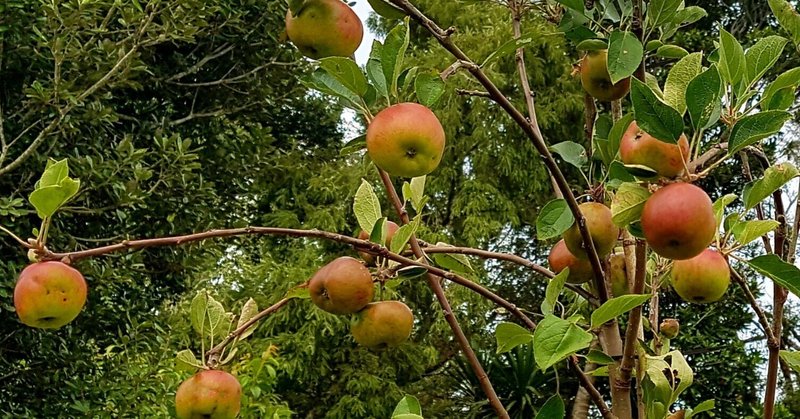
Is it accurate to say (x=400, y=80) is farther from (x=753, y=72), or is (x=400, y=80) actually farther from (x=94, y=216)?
(x=94, y=216)

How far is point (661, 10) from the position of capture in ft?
1.44

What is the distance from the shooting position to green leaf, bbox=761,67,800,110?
41 centimetres

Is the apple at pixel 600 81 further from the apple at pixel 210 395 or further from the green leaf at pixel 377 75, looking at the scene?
the apple at pixel 210 395

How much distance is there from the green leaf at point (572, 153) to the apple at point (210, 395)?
0.83 ft

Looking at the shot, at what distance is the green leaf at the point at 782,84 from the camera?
0.41m

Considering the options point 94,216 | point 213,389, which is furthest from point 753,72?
point 94,216

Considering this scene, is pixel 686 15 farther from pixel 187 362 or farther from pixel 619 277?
pixel 187 362

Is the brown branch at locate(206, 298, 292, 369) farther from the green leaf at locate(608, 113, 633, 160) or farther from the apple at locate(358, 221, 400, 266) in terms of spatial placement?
the green leaf at locate(608, 113, 633, 160)

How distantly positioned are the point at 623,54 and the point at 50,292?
34 centimetres

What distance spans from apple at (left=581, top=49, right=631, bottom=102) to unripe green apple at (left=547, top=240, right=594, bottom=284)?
10 centimetres

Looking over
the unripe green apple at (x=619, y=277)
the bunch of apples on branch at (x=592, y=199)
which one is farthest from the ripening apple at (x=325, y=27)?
the unripe green apple at (x=619, y=277)

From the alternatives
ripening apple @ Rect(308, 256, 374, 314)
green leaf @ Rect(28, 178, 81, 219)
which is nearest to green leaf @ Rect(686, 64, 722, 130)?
ripening apple @ Rect(308, 256, 374, 314)

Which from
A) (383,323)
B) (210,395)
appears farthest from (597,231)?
(210,395)

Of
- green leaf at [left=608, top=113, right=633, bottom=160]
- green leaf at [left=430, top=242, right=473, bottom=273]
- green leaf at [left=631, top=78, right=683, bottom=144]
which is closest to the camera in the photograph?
green leaf at [left=631, top=78, right=683, bottom=144]
